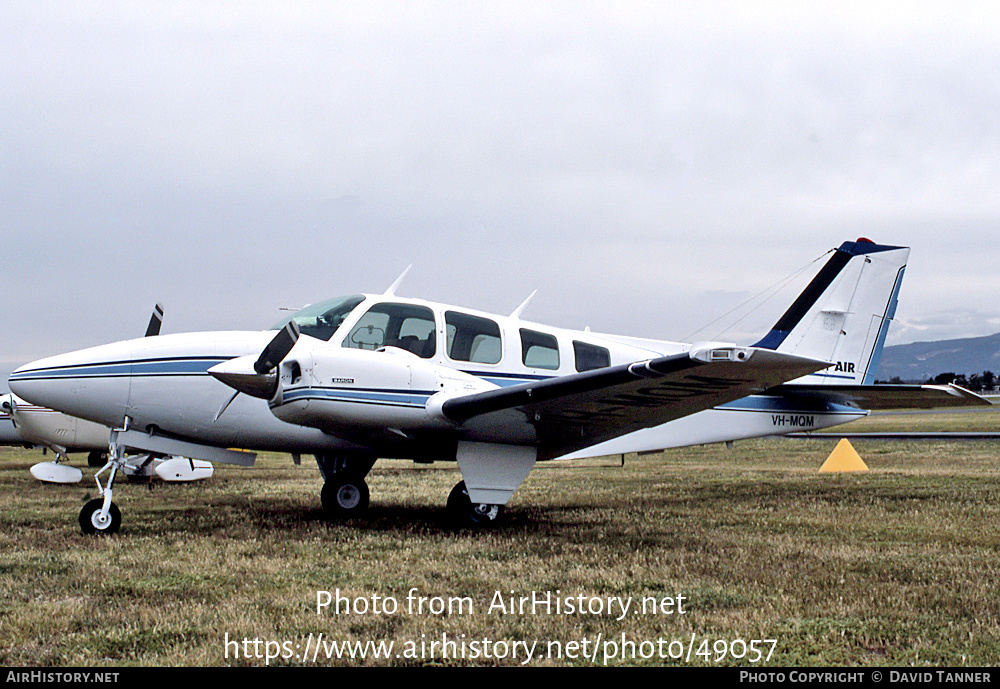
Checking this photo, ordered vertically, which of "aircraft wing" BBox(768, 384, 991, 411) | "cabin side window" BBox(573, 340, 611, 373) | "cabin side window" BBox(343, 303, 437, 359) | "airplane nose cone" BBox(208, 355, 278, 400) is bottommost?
"aircraft wing" BBox(768, 384, 991, 411)

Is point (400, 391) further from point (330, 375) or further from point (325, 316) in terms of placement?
point (325, 316)

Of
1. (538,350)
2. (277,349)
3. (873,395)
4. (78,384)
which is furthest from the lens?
(873,395)

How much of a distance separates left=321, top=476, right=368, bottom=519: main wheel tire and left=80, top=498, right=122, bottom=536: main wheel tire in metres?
2.49

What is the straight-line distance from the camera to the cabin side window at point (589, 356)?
998 centimetres

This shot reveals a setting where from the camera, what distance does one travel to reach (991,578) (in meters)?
5.65

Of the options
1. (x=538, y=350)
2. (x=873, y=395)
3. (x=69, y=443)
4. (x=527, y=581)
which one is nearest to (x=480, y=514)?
(x=538, y=350)

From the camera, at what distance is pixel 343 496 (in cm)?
998

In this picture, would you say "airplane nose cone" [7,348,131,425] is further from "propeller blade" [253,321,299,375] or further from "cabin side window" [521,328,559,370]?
"cabin side window" [521,328,559,370]

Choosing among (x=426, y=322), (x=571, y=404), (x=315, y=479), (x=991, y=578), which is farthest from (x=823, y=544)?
(x=315, y=479)

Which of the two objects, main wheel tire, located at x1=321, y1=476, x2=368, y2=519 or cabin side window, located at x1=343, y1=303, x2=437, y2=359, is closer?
cabin side window, located at x1=343, y1=303, x2=437, y2=359

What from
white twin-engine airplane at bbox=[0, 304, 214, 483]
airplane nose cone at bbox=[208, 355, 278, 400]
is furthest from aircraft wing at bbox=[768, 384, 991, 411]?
white twin-engine airplane at bbox=[0, 304, 214, 483]

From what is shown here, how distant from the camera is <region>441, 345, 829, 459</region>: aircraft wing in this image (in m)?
6.41

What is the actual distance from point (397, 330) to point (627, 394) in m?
2.70

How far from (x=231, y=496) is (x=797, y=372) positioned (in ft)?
28.3
